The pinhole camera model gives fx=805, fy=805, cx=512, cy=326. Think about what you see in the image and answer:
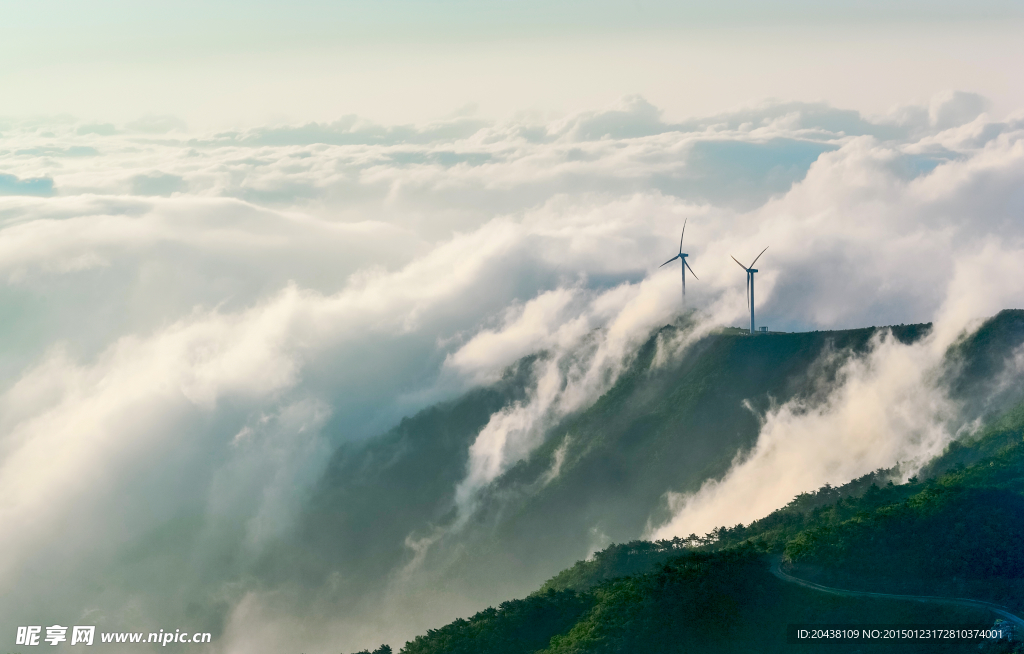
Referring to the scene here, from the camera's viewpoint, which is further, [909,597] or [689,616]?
[689,616]

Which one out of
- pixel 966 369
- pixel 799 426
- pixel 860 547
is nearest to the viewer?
pixel 860 547

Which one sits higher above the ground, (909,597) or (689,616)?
(909,597)

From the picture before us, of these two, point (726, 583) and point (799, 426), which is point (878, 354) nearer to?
point (799, 426)

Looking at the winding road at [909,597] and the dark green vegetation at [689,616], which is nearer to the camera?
the winding road at [909,597]

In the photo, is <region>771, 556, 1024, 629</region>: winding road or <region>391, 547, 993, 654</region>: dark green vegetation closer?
<region>771, 556, 1024, 629</region>: winding road

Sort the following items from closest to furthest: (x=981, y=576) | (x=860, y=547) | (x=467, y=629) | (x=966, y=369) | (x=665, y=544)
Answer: (x=981, y=576) → (x=860, y=547) → (x=467, y=629) → (x=665, y=544) → (x=966, y=369)

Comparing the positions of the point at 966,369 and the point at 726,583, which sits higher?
the point at 966,369

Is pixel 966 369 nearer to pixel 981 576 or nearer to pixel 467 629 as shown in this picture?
pixel 981 576

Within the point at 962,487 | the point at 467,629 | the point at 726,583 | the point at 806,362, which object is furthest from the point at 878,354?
the point at 467,629

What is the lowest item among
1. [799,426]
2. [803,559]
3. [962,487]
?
[803,559]

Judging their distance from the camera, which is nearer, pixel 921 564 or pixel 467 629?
pixel 921 564
